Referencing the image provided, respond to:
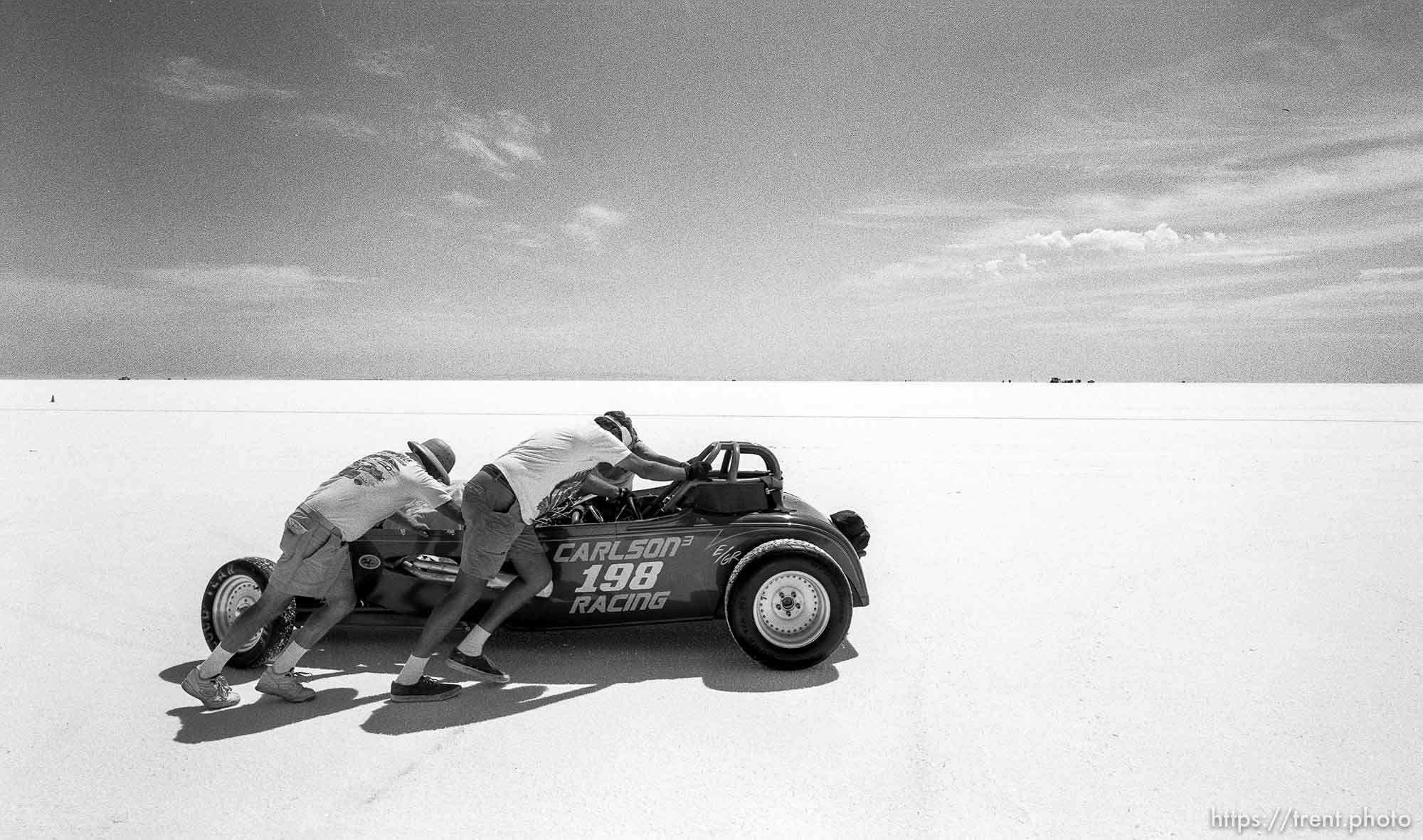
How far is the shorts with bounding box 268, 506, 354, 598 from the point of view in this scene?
4453 millimetres

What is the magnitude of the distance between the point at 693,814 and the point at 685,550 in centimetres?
188

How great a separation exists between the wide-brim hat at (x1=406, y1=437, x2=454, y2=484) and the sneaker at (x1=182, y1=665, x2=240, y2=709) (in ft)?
4.87

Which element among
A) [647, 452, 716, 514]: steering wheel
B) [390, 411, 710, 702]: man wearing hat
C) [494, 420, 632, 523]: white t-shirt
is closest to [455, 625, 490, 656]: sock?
[390, 411, 710, 702]: man wearing hat

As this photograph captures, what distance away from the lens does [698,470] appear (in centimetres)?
524

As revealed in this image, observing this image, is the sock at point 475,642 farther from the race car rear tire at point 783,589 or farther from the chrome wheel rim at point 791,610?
the chrome wheel rim at point 791,610

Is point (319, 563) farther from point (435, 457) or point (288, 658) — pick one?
point (435, 457)

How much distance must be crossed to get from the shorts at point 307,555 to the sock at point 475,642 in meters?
0.82

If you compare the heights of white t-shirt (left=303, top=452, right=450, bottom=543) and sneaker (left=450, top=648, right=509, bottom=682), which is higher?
white t-shirt (left=303, top=452, right=450, bottom=543)

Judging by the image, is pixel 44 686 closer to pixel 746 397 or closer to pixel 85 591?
pixel 85 591

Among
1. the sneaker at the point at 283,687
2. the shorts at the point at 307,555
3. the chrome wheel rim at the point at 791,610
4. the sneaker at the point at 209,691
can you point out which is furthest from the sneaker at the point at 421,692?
the chrome wheel rim at the point at 791,610

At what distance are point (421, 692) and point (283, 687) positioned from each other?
0.71 m

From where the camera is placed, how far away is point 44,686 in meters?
4.80

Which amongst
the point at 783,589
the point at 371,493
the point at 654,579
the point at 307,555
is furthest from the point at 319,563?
the point at 783,589

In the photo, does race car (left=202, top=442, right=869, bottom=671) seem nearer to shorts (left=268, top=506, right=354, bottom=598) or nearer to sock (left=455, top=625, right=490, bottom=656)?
sock (left=455, top=625, right=490, bottom=656)
